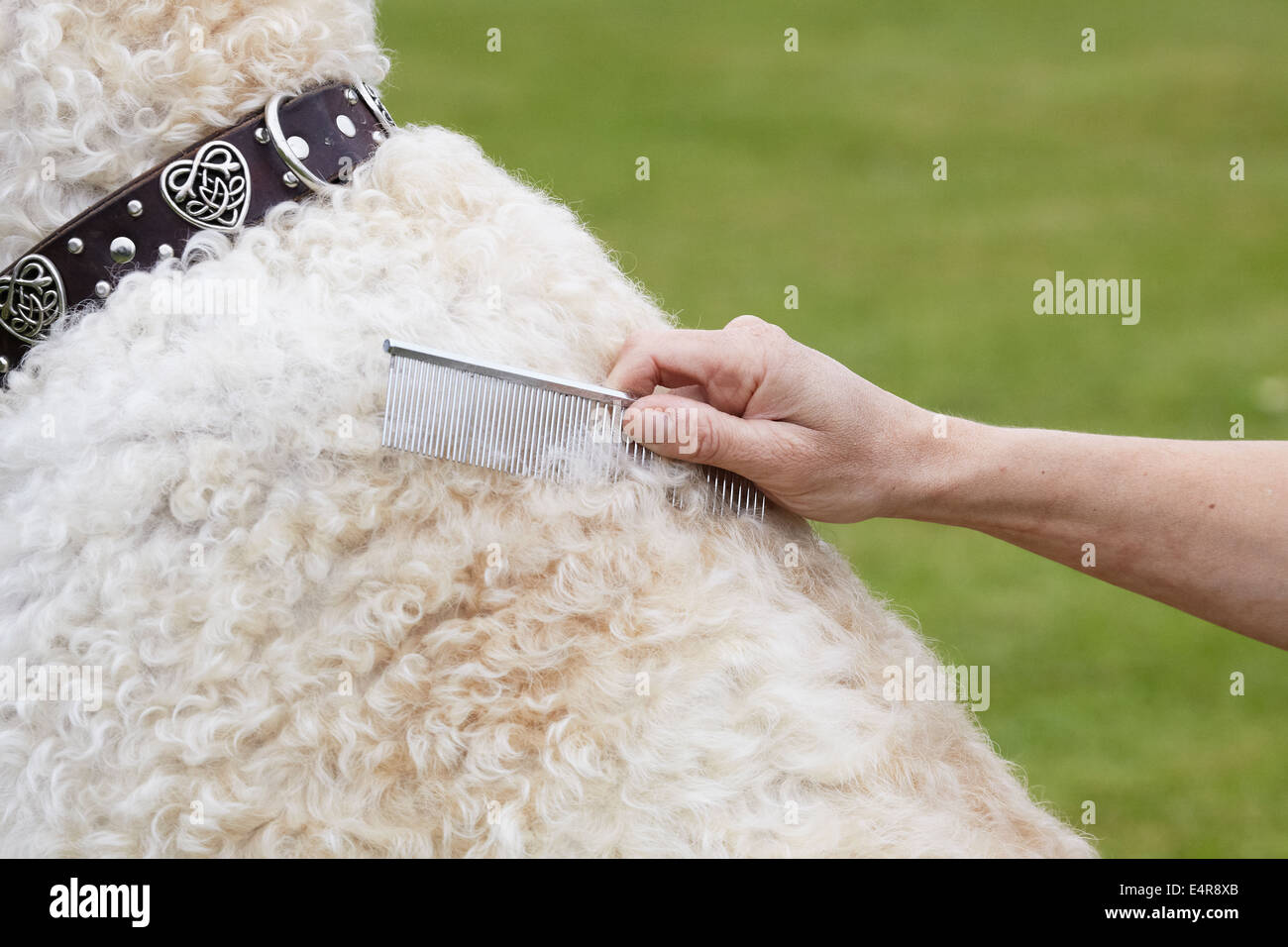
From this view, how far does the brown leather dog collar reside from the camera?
169 cm

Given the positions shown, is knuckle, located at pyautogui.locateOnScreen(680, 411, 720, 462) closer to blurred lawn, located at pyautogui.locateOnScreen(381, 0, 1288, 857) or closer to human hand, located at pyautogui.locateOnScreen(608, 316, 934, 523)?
human hand, located at pyautogui.locateOnScreen(608, 316, 934, 523)

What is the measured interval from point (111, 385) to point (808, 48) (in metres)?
11.2

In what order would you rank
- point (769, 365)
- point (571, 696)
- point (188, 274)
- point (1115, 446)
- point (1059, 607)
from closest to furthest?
Result: point (571, 696)
point (188, 274)
point (769, 365)
point (1115, 446)
point (1059, 607)

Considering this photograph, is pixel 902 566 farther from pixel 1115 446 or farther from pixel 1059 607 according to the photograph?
pixel 1115 446

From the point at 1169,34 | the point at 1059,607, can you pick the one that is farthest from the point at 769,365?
the point at 1169,34

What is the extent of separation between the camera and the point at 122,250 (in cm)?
171

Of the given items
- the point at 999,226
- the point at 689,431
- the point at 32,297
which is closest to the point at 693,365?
the point at 689,431

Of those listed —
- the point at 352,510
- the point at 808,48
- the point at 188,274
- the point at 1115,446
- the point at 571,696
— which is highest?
the point at 808,48

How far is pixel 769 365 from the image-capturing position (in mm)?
1815

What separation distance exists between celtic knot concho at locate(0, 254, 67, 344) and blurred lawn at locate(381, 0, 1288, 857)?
3426 mm

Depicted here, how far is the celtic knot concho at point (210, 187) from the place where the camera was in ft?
5.53

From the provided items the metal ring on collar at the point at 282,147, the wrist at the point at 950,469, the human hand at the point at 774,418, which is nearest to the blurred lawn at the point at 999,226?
the wrist at the point at 950,469

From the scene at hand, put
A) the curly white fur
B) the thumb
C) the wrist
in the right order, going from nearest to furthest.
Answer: the curly white fur
the thumb
the wrist

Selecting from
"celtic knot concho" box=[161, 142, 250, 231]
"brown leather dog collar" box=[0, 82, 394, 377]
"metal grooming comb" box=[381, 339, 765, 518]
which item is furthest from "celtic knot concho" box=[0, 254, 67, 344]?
"metal grooming comb" box=[381, 339, 765, 518]
